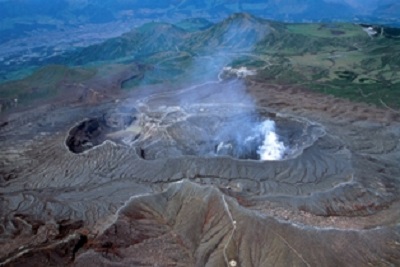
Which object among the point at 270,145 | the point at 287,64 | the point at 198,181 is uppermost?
the point at 198,181

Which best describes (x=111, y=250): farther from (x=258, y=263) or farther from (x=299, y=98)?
(x=299, y=98)

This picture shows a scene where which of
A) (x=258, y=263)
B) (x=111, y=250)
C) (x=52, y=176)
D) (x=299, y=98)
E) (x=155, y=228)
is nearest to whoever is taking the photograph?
(x=258, y=263)

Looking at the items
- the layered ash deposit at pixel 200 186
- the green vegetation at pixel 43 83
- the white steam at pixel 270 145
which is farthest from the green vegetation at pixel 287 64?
the white steam at pixel 270 145

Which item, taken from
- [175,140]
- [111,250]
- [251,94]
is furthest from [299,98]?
[111,250]

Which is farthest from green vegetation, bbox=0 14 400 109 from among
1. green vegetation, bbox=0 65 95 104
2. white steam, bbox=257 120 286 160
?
white steam, bbox=257 120 286 160

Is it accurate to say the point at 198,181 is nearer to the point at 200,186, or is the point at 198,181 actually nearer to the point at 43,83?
the point at 200,186

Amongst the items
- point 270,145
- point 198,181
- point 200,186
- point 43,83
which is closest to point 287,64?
point 270,145
